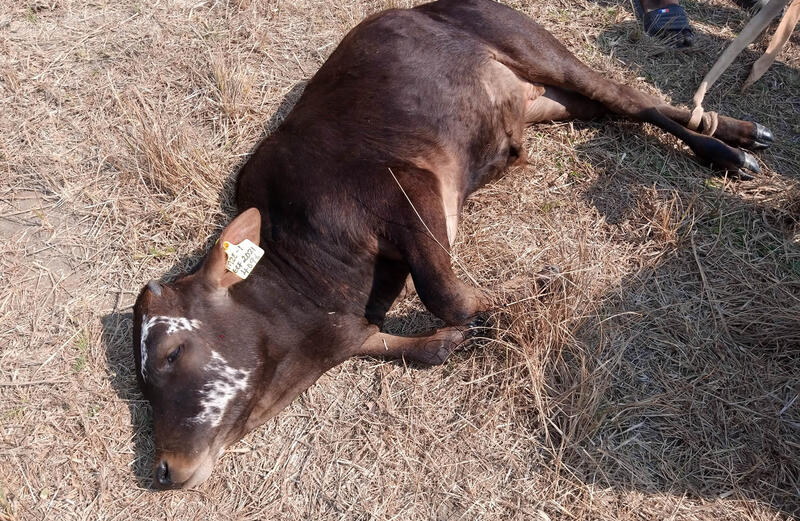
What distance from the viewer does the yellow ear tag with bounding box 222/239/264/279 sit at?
2893mm

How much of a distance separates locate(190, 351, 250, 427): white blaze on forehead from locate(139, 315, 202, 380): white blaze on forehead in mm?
178

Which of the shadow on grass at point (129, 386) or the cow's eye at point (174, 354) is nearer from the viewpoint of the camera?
the cow's eye at point (174, 354)

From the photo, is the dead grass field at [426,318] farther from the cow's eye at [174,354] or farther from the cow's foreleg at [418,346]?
the cow's eye at [174,354]

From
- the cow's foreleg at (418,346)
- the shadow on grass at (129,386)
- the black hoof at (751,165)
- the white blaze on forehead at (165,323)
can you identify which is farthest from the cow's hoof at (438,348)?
the black hoof at (751,165)

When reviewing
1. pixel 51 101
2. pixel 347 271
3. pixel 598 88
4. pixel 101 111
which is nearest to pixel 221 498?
pixel 347 271

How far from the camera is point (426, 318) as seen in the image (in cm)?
348

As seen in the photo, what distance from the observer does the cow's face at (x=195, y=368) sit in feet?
8.83

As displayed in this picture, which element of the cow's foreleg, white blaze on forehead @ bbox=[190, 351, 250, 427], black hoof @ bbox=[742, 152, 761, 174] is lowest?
the cow's foreleg

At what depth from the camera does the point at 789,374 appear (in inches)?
A: 118

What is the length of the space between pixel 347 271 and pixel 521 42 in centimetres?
199

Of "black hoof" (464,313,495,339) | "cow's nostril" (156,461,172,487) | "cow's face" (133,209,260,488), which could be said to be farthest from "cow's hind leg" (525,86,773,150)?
"cow's nostril" (156,461,172,487)

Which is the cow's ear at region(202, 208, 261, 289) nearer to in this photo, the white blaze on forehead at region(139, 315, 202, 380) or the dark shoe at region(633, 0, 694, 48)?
the white blaze on forehead at region(139, 315, 202, 380)

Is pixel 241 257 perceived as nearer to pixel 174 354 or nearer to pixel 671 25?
pixel 174 354

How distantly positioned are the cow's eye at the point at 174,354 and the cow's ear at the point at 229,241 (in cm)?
37
